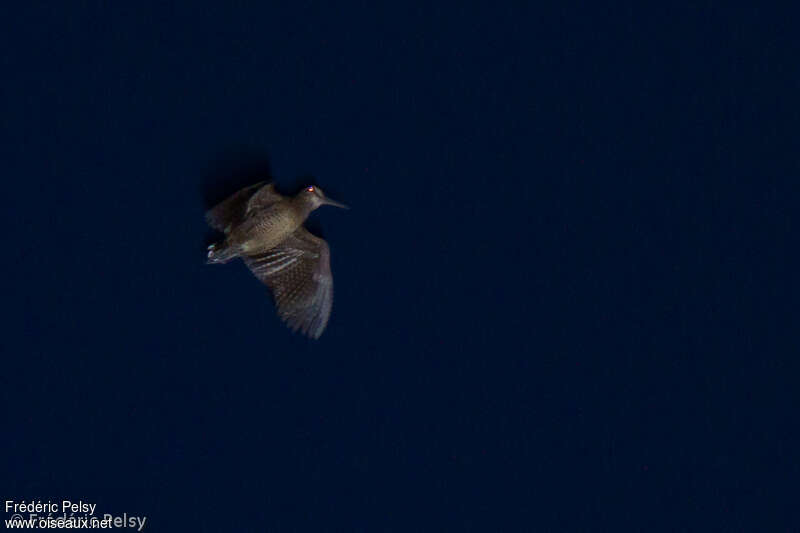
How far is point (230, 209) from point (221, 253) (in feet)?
0.49

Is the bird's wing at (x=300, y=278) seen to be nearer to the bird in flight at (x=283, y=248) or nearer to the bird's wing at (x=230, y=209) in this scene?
the bird in flight at (x=283, y=248)

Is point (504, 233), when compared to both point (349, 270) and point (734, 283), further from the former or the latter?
point (734, 283)

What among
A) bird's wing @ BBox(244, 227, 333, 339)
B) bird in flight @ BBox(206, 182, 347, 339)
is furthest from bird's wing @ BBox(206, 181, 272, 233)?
bird's wing @ BBox(244, 227, 333, 339)

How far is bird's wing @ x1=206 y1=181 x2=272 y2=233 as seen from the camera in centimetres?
296

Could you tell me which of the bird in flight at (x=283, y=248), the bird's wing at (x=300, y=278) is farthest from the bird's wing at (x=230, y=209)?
the bird's wing at (x=300, y=278)

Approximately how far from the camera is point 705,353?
10.2 ft

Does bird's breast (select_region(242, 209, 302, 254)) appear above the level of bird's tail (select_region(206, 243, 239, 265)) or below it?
above

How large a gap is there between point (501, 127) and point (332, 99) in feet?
1.77

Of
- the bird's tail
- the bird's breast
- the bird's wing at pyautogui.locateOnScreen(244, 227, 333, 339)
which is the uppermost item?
the bird's breast

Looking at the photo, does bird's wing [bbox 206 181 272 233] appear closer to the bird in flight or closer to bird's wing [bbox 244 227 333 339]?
the bird in flight

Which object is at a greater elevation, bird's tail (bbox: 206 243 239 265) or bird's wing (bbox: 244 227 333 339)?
bird's tail (bbox: 206 243 239 265)

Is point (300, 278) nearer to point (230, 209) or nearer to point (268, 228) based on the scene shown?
point (268, 228)

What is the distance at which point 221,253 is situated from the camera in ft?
9.53

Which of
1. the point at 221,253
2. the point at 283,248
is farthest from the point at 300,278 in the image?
the point at 221,253
